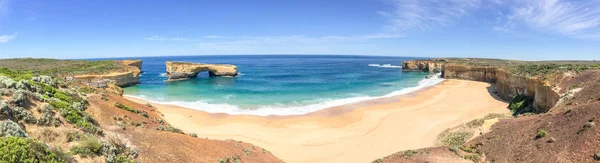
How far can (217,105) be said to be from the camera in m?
30.9

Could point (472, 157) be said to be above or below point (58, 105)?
below

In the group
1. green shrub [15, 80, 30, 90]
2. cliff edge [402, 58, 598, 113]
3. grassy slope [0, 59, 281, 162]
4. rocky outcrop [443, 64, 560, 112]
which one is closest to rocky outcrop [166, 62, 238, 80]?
grassy slope [0, 59, 281, 162]

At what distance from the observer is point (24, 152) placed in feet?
17.3

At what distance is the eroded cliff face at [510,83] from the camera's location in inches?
854

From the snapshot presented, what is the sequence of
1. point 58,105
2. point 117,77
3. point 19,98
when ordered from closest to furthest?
point 19,98, point 58,105, point 117,77

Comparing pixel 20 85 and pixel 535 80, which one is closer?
pixel 20 85

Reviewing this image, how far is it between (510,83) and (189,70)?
180ft

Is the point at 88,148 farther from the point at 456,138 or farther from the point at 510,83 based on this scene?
the point at 510,83

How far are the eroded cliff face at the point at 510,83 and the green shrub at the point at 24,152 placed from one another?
27592mm

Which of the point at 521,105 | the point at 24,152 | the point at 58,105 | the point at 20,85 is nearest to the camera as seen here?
the point at 24,152

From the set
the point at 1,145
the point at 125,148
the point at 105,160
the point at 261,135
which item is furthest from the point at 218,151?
the point at 261,135

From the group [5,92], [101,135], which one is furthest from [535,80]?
[5,92]

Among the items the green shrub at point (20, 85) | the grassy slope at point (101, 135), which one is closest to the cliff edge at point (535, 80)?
the grassy slope at point (101, 135)

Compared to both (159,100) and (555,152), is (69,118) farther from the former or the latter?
(159,100)
